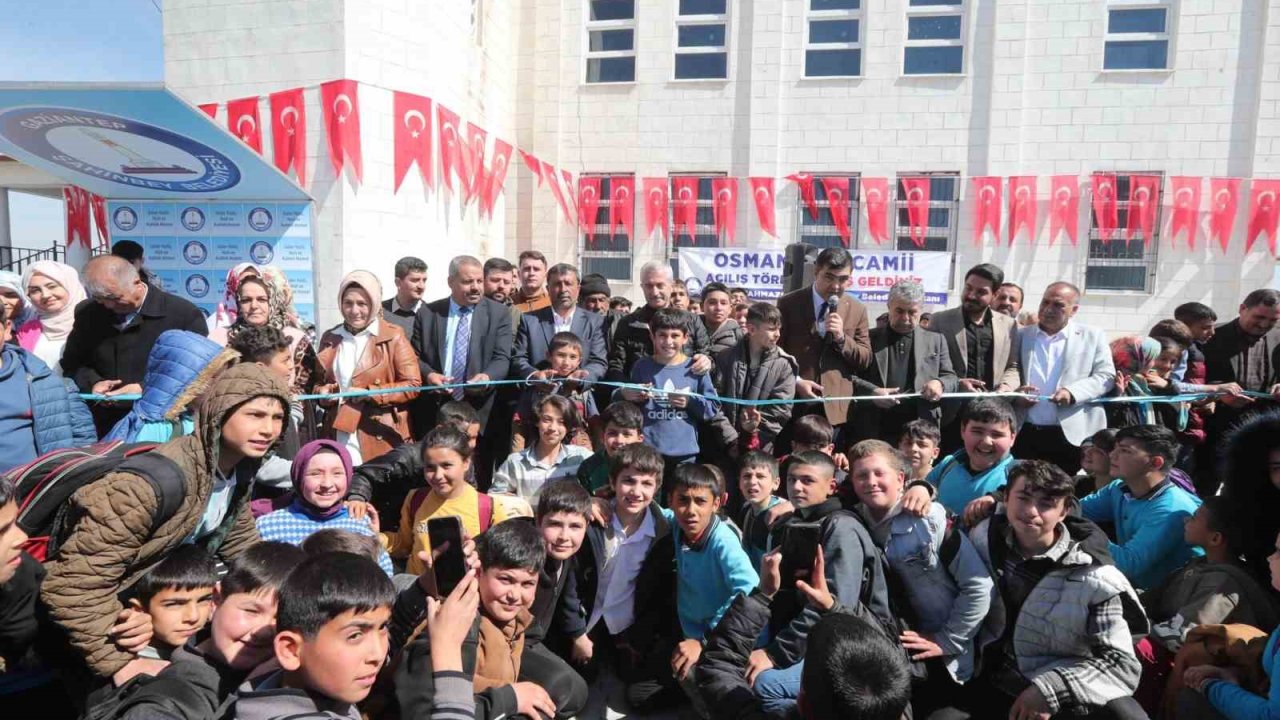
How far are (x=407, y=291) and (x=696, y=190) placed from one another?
8168 millimetres

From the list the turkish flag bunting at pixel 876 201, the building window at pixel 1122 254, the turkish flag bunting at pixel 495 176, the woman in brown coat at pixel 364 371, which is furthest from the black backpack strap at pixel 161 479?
Result: the building window at pixel 1122 254

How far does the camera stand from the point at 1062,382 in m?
4.57

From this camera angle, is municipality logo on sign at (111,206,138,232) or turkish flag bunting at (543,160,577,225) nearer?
municipality logo on sign at (111,206,138,232)

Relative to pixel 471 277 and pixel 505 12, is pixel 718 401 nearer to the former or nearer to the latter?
pixel 471 277

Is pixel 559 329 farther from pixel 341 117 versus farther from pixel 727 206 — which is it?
pixel 727 206

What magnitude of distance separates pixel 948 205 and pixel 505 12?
8.39 meters

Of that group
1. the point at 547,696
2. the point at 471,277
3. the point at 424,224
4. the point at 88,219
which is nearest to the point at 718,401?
the point at 471,277

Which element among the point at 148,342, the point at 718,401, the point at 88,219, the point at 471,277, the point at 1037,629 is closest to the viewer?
the point at 1037,629

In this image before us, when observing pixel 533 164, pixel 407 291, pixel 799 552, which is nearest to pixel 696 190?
pixel 533 164

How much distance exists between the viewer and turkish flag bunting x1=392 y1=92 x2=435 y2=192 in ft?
29.4

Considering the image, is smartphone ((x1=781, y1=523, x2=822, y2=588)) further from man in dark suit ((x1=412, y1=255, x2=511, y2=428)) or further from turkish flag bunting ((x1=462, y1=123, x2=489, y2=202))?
turkish flag bunting ((x1=462, y1=123, x2=489, y2=202))

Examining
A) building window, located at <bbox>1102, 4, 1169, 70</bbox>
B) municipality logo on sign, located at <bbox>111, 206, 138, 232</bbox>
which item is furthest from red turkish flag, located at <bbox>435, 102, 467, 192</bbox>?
building window, located at <bbox>1102, 4, 1169, 70</bbox>

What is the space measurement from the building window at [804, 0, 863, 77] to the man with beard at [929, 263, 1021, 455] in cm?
852

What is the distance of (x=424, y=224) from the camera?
955 cm
